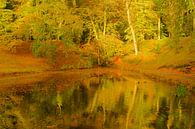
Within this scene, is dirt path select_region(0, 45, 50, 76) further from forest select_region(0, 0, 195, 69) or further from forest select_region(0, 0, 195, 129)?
forest select_region(0, 0, 195, 69)

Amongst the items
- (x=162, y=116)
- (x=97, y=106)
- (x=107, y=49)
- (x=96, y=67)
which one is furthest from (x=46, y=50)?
(x=162, y=116)

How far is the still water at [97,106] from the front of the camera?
60.4 feet

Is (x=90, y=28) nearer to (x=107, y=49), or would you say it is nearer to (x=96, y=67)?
(x=107, y=49)

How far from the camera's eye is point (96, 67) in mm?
52156

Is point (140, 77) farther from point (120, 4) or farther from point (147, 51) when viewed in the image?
point (120, 4)

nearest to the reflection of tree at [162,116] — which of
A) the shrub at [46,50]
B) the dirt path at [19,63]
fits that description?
the dirt path at [19,63]

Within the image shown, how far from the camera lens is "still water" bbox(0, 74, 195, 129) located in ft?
60.4

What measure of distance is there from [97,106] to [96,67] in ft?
93.7

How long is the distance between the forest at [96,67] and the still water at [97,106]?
5 cm

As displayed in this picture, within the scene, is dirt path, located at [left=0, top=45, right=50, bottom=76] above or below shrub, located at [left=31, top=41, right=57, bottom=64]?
below

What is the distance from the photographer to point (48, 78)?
127 feet

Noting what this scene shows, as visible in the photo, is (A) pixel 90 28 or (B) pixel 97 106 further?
(A) pixel 90 28

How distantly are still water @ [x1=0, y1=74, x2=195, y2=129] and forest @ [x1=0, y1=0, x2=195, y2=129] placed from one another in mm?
49

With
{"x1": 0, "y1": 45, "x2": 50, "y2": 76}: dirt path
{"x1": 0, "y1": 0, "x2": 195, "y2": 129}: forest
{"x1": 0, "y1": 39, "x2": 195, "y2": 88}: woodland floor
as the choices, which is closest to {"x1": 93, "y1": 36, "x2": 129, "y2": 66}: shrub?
{"x1": 0, "y1": 0, "x2": 195, "y2": 129}: forest
